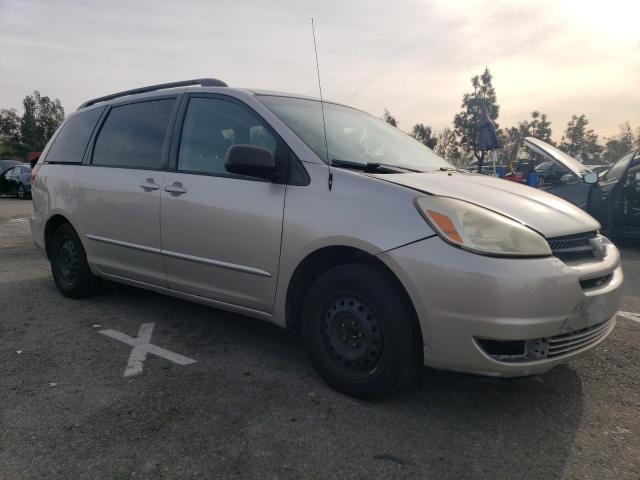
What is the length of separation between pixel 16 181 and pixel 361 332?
20.1 m

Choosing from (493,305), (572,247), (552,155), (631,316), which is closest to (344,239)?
(493,305)

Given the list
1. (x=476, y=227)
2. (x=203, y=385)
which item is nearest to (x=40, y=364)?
(x=203, y=385)

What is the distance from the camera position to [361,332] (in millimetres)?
2541

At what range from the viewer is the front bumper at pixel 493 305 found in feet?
7.10

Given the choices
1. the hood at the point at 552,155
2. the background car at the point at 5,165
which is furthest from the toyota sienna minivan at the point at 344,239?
the background car at the point at 5,165

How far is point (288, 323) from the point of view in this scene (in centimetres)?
290

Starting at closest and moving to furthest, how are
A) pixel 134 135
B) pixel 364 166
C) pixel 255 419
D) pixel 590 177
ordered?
pixel 255 419 → pixel 364 166 → pixel 134 135 → pixel 590 177

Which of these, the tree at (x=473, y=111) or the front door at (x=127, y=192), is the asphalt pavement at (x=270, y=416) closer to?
the front door at (x=127, y=192)

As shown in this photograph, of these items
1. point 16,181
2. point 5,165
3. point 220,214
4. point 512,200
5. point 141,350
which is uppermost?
point 512,200

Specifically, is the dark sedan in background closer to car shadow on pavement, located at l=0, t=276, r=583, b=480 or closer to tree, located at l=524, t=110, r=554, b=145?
car shadow on pavement, located at l=0, t=276, r=583, b=480

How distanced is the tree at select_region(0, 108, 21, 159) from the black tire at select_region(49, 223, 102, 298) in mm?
66885

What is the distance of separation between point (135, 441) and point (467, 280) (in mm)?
1652

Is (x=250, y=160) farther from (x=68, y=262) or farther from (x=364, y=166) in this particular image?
(x=68, y=262)

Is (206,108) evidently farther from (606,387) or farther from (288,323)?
(606,387)
